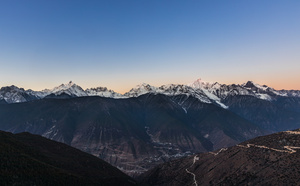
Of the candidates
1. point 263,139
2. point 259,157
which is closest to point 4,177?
point 259,157

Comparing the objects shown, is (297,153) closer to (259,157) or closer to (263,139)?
(259,157)

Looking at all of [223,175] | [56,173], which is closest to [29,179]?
[56,173]

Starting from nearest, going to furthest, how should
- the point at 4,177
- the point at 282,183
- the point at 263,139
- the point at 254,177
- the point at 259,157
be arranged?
1. the point at 4,177
2. the point at 282,183
3. the point at 254,177
4. the point at 259,157
5. the point at 263,139

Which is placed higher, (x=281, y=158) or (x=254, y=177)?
(x=281, y=158)

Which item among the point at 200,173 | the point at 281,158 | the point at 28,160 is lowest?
the point at 200,173

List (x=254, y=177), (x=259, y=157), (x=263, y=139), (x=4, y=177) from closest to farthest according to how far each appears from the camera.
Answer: (x=4, y=177) → (x=254, y=177) → (x=259, y=157) → (x=263, y=139)

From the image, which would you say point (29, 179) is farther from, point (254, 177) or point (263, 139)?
point (263, 139)

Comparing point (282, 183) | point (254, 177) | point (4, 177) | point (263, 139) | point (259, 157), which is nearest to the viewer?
point (4, 177)

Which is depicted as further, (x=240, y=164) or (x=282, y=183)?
(x=240, y=164)

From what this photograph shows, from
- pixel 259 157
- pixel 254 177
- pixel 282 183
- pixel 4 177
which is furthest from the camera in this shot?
pixel 259 157
